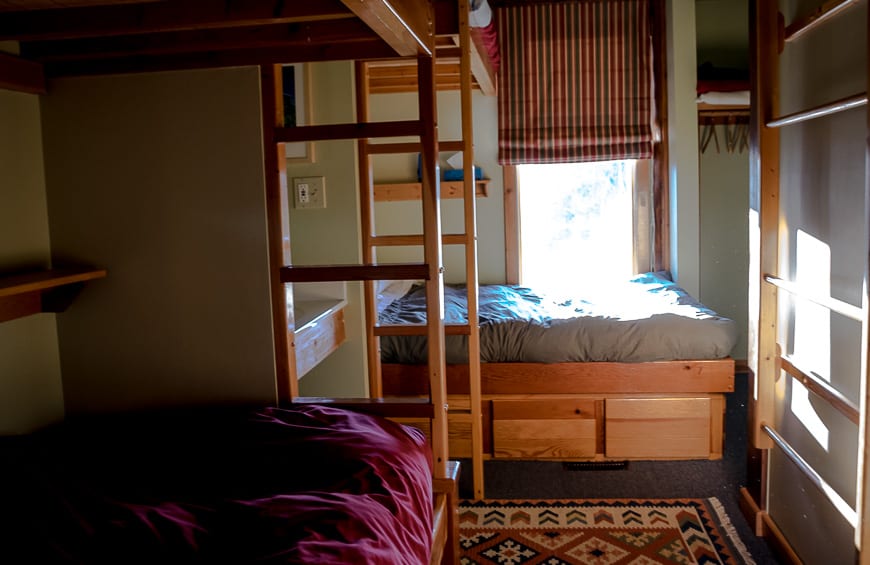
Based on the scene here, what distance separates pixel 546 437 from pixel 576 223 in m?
1.97

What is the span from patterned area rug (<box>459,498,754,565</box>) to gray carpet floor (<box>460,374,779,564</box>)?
0.07 m

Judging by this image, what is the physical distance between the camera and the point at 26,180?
195 cm

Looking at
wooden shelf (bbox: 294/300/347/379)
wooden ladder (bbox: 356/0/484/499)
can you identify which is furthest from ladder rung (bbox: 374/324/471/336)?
wooden shelf (bbox: 294/300/347/379)

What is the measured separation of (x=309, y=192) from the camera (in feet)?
10.4

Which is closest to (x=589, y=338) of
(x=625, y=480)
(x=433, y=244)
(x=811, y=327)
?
(x=625, y=480)

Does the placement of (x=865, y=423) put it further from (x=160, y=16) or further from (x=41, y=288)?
(x=41, y=288)

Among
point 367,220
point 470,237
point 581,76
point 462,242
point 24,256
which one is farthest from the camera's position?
point 581,76

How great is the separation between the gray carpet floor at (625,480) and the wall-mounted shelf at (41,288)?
1.77m

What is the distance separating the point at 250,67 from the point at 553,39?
10.1 ft

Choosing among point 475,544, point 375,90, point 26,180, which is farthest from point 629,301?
point 26,180

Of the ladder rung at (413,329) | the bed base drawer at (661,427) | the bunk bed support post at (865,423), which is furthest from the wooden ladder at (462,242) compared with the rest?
the bunk bed support post at (865,423)

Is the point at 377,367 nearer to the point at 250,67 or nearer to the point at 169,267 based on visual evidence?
the point at 169,267

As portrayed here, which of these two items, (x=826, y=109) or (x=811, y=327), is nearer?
(x=826, y=109)

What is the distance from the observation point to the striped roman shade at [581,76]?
4508 mm
